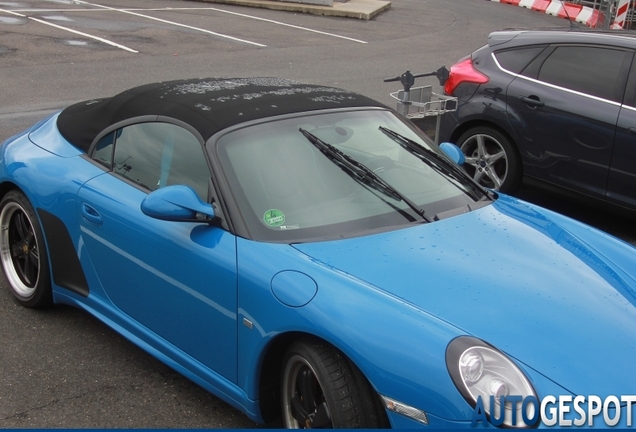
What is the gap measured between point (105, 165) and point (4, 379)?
119cm

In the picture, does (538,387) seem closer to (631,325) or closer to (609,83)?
(631,325)

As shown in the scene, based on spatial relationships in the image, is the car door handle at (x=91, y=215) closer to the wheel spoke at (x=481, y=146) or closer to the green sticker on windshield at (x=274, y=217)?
the green sticker on windshield at (x=274, y=217)

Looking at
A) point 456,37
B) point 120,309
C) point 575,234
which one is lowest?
point 456,37

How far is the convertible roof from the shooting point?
404cm

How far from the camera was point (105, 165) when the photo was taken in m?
4.38

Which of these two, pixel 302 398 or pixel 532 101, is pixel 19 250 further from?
pixel 532 101

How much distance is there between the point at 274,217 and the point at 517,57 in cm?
443

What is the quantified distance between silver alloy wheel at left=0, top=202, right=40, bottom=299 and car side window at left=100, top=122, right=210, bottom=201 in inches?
27.7

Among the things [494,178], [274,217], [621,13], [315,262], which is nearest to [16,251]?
[274,217]

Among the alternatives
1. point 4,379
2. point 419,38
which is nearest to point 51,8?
point 419,38

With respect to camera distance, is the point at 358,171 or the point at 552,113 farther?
the point at 552,113

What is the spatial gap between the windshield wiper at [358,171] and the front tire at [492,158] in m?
3.43

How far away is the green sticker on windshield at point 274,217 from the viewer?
141 inches

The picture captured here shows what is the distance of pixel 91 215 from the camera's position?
4176 mm
